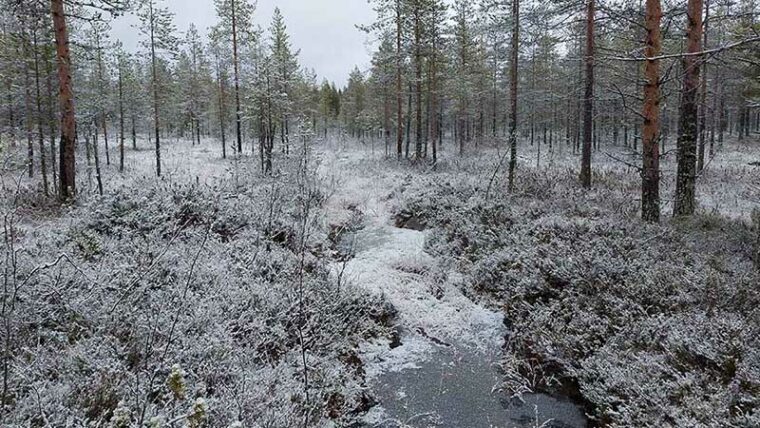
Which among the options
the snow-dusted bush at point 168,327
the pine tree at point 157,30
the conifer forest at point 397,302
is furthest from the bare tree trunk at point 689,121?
the pine tree at point 157,30

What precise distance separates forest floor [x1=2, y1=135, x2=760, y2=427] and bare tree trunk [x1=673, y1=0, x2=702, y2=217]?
0.63 meters

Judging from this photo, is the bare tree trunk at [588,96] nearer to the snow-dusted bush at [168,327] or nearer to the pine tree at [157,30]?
the snow-dusted bush at [168,327]

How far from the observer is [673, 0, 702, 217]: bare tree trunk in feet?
26.0

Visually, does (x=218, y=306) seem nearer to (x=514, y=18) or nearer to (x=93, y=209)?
(x=93, y=209)

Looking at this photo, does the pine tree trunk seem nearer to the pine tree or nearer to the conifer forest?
the conifer forest

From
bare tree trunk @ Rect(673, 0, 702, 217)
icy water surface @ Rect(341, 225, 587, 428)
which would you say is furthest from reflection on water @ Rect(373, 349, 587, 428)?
bare tree trunk @ Rect(673, 0, 702, 217)

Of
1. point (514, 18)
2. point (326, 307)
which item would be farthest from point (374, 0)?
point (326, 307)

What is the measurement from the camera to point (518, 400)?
500 centimetres

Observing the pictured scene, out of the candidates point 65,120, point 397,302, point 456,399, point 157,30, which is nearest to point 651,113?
point 397,302

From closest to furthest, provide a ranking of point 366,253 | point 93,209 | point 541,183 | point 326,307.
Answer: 1. point 326,307
2. point 93,209
3. point 366,253
4. point 541,183

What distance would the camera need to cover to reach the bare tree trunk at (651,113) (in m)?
8.05

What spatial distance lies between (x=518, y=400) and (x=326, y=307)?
8.69 feet

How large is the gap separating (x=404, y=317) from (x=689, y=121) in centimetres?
685

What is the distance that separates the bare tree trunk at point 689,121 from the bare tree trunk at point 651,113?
19.1 inches
